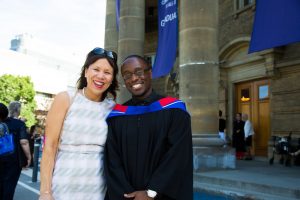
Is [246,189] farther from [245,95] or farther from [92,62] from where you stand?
[245,95]

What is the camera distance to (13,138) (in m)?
5.96

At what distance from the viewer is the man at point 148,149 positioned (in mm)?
2508

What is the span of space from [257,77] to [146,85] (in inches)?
483

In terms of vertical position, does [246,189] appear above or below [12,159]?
below

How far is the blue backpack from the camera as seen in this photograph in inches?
224

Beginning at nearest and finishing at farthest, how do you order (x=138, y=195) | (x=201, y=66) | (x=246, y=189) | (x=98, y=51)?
(x=138, y=195)
(x=98, y=51)
(x=246, y=189)
(x=201, y=66)

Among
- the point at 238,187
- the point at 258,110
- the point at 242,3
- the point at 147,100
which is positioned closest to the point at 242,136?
the point at 258,110

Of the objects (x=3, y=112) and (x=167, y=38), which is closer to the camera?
(x=3, y=112)

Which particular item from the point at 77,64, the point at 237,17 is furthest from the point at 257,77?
the point at 77,64

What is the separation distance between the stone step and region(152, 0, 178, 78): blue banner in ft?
13.6

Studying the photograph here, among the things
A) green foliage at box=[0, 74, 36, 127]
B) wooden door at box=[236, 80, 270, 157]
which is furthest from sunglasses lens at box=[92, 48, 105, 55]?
green foliage at box=[0, 74, 36, 127]

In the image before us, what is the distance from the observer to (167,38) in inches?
437

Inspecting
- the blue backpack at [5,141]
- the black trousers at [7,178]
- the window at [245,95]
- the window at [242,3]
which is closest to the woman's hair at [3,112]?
the blue backpack at [5,141]

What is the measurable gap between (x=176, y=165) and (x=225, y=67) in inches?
541
